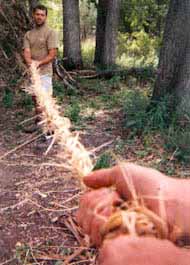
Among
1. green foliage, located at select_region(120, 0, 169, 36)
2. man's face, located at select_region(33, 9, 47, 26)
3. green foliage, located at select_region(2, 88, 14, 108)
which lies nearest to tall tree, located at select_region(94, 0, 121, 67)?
green foliage, located at select_region(120, 0, 169, 36)

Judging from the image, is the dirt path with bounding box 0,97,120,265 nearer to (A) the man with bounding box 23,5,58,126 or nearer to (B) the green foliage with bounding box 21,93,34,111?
(A) the man with bounding box 23,5,58,126

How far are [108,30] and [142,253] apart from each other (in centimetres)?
1152

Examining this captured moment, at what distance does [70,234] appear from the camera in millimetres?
4238

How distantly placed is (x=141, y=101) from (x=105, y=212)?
6263 millimetres

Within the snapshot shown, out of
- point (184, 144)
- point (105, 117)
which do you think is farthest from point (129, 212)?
point (105, 117)

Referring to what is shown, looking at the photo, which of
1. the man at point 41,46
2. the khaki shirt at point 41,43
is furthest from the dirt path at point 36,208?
the khaki shirt at point 41,43

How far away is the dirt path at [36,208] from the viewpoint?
395 centimetres

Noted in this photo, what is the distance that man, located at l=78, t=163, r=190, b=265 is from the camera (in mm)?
887

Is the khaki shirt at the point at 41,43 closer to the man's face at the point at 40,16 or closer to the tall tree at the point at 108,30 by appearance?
the man's face at the point at 40,16

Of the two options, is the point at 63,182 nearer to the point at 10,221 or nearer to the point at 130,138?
the point at 10,221

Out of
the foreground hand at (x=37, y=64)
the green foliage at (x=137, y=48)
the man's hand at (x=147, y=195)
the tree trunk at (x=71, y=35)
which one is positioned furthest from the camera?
the green foliage at (x=137, y=48)

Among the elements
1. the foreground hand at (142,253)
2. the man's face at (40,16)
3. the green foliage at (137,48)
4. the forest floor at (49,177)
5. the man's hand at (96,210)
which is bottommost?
the green foliage at (137,48)

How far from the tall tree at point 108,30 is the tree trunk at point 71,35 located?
0.75 metres

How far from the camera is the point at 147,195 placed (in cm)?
104
